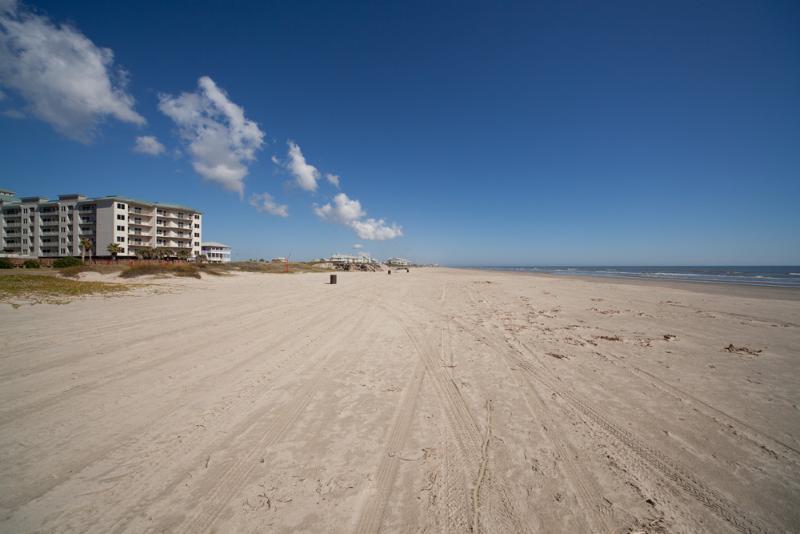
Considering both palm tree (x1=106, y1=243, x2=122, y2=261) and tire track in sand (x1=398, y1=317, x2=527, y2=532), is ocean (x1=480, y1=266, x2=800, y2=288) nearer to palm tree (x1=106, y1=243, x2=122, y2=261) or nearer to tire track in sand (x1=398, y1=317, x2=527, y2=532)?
tire track in sand (x1=398, y1=317, x2=527, y2=532)

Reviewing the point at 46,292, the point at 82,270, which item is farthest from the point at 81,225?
the point at 46,292

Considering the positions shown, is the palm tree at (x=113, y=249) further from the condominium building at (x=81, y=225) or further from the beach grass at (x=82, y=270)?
the beach grass at (x=82, y=270)

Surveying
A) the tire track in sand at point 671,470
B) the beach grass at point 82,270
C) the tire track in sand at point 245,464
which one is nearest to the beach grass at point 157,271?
the beach grass at point 82,270

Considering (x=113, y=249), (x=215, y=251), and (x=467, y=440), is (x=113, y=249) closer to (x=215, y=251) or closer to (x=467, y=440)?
(x=215, y=251)

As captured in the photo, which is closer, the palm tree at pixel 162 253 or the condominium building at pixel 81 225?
the palm tree at pixel 162 253

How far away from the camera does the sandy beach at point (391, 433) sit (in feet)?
8.05

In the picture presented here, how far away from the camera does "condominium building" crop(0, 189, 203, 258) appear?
54.5 meters

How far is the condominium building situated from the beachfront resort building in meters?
14.5

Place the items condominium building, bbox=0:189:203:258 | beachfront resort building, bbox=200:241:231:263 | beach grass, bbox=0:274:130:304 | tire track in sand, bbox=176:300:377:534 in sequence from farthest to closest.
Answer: beachfront resort building, bbox=200:241:231:263, condominium building, bbox=0:189:203:258, beach grass, bbox=0:274:130:304, tire track in sand, bbox=176:300:377:534

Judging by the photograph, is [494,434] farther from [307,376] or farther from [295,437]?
[307,376]

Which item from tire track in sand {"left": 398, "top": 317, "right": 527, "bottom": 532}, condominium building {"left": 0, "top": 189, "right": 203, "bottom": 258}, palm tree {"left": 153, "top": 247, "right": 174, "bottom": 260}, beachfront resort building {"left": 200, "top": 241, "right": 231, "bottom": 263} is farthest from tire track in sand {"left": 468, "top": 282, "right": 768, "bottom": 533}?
beachfront resort building {"left": 200, "top": 241, "right": 231, "bottom": 263}

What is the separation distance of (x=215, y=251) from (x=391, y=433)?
91470mm

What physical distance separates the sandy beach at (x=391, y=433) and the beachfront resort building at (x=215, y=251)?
269 ft

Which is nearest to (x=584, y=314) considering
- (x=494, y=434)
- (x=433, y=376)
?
(x=433, y=376)
